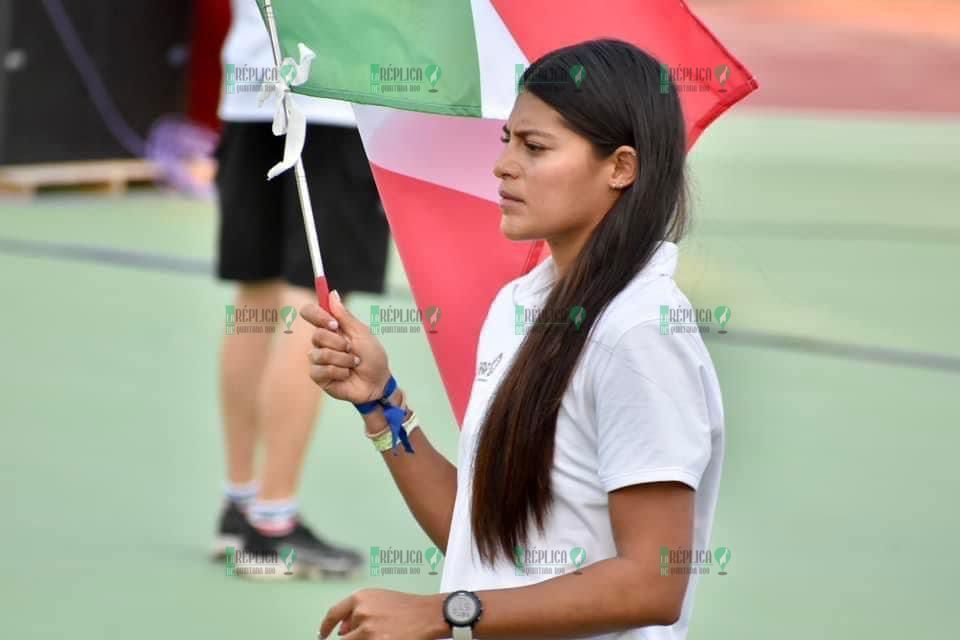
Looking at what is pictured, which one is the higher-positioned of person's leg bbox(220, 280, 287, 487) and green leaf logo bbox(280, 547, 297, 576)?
person's leg bbox(220, 280, 287, 487)

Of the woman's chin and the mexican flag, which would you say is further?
the mexican flag

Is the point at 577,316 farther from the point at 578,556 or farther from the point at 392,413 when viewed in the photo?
the point at 392,413

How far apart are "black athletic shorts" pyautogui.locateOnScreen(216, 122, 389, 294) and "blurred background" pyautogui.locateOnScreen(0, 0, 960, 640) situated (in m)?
0.75

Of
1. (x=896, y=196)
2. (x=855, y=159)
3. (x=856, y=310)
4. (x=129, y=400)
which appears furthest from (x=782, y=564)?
(x=855, y=159)

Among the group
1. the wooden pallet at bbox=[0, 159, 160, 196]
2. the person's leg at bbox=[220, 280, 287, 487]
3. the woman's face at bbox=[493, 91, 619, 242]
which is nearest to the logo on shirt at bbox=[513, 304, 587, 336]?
the woman's face at bbox=[493, 91, 619, 242]

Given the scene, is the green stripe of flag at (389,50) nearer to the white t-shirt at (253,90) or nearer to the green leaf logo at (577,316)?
the green leaf logo at (577,316)

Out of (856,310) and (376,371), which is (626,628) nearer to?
(376,371)

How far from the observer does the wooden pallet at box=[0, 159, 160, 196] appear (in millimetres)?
9509

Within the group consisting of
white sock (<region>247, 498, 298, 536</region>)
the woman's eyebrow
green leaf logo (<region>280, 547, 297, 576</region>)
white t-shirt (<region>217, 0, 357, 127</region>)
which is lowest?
green leaf logo (<region>280, 547, 297, 576</region>)

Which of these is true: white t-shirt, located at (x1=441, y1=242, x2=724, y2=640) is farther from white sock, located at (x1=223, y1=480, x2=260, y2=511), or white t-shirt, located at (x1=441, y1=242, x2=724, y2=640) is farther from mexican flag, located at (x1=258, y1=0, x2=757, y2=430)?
white sock, located at (x1=223, y1=480, x2=260, y2=511)

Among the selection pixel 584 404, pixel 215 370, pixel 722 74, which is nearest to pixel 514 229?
pixel 584 404

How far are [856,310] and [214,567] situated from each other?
3.85 meters

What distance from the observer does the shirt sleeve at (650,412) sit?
191cm

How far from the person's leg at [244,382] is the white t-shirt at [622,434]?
2.23m
